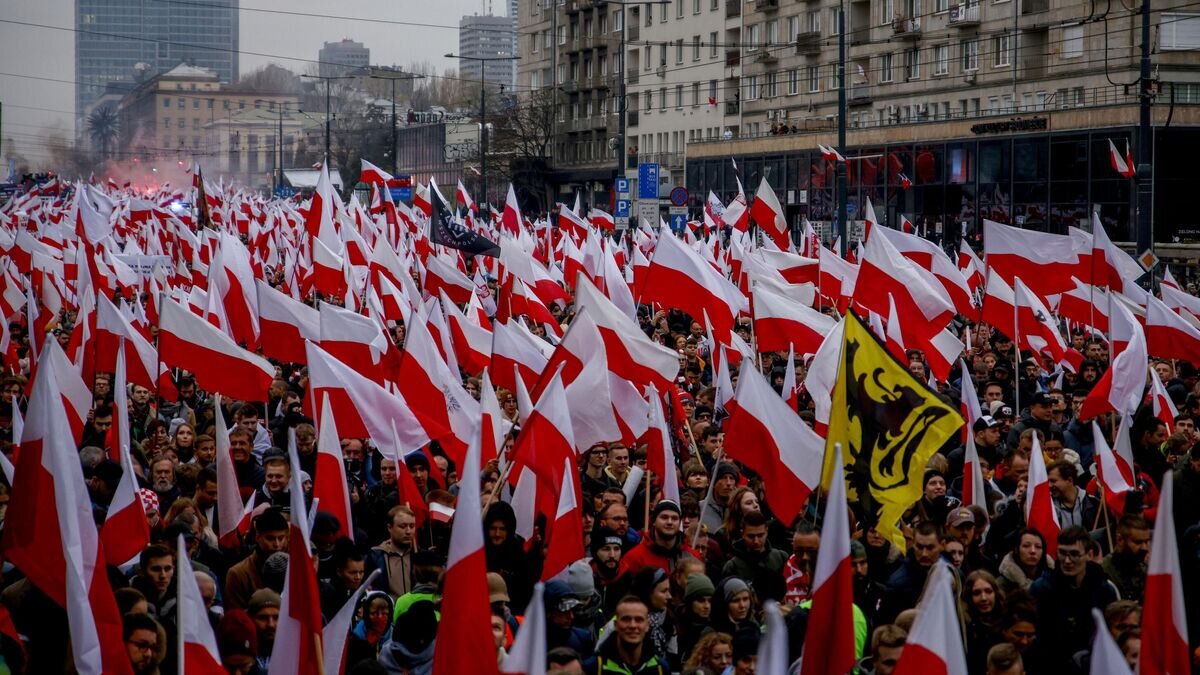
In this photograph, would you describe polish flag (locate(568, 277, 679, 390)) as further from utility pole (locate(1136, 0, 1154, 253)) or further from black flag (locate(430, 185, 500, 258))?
utility pole (locate(1136, 0, 1154, 253))

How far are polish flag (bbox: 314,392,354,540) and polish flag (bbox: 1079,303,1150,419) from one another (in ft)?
19.0

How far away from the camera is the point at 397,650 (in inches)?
278

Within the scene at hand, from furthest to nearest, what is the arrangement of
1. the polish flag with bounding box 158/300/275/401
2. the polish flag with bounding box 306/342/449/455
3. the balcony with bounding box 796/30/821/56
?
the balcony with bounding box 796/30/821/56 < the polish flag with bounding box 158/300/275/401 < the polish flag with bounding box 306/342/449/455

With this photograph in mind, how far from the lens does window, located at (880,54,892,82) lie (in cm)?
5697

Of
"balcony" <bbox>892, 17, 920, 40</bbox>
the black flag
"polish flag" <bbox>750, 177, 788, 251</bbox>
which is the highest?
"balcony" <bbox>892, 17, 920, 40</bbox>

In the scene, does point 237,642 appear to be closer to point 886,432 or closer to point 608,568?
point 608,568

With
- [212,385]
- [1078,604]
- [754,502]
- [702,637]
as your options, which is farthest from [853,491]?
[212,385]

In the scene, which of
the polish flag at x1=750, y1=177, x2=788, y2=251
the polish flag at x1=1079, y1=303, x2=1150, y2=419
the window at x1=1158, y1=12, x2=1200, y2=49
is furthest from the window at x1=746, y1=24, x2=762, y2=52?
the polish flag at x1=1079, y1=303, x2=1150, y2=419

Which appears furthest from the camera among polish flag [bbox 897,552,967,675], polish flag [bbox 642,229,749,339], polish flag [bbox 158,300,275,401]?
polish flag [bbox 642,229,749,339]

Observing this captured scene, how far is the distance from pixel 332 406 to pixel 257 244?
62.9 feet

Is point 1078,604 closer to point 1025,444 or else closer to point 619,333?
point 1025,444

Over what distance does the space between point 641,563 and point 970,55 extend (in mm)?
45809

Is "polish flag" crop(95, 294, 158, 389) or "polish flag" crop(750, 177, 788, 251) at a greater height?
"polish flag" crop(750, 177, 788, 251)

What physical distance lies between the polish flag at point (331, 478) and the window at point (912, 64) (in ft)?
157
